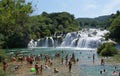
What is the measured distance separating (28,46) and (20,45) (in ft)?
10.2

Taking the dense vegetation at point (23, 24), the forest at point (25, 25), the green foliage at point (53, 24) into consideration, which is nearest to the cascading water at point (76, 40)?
the forest at point (25, 25)

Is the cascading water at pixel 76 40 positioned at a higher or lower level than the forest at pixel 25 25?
lower

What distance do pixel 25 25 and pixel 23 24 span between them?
26.7 feet

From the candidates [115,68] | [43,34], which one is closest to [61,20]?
[43,34]

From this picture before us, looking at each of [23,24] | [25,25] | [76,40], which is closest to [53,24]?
[76,40]

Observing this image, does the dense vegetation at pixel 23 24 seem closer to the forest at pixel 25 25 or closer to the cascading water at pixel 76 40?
the forest at pixel 25 25

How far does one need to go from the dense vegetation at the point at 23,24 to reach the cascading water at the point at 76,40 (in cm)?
446

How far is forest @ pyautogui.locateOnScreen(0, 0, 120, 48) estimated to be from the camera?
35344mm

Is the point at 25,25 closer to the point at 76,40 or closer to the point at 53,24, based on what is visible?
the point at 76,40

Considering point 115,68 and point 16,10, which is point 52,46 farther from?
point 16,10

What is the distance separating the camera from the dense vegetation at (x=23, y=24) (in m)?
34.8

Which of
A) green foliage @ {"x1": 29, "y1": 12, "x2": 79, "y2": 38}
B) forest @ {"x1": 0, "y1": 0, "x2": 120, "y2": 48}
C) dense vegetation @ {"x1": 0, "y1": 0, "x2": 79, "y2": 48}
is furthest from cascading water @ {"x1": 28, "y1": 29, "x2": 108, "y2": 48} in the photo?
green foliage @ {"x1": 29, "y1": 12, "x2": 79, "y2": 38}

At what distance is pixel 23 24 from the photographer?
55.5 meters

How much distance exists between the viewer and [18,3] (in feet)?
123
